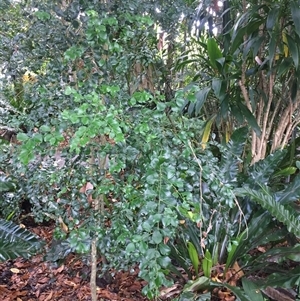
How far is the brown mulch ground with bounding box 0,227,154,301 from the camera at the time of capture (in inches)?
59.8

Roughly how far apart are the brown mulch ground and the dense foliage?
26 cm

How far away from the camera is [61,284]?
1626 millimetres

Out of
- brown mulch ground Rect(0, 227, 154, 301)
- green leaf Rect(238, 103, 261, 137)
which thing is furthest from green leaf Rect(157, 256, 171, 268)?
green leaf Rect(238, 103, 261, 137)

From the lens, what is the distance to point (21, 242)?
46.5 inches

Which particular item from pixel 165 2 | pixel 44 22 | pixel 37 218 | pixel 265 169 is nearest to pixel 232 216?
pixel 265 169

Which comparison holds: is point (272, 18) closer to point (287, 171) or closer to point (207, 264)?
point (287, 171)

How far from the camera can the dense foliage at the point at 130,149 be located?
812 millimetres

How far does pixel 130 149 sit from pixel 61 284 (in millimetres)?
1083

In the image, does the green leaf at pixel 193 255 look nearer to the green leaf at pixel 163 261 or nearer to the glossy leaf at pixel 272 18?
the green leaf at pixel 163 261

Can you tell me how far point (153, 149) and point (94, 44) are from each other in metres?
0.35

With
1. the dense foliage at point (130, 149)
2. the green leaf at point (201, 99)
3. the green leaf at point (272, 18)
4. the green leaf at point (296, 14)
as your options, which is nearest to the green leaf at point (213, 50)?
the dense foliage at point (130, 149)

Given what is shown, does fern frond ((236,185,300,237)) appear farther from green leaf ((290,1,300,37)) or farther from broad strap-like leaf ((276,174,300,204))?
green leaf ((290,1,300,37))

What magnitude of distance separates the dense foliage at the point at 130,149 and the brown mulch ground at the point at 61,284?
265 mm

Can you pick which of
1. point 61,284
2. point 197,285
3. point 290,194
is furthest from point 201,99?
point 61,284
